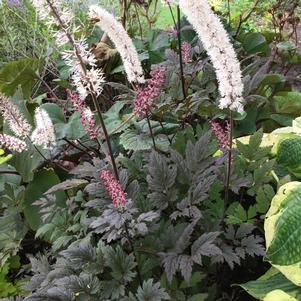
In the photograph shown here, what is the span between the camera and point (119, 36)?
108cm

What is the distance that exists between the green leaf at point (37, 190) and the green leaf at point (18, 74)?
19.7 inches

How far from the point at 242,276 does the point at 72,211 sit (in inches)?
21.7

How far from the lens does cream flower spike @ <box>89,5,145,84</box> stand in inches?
39.6

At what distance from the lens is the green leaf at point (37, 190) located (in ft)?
5.40

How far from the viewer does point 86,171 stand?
1.29 m

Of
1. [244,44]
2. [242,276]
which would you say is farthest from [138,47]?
[242,276]

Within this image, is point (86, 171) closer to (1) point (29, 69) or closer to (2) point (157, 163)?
(2) point (157, 163)

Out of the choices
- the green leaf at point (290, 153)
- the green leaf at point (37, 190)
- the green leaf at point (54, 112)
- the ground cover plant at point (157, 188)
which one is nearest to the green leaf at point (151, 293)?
the ground cover plant at point (157, 188)

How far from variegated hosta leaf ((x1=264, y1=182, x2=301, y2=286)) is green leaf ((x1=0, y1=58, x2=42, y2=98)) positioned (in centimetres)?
129

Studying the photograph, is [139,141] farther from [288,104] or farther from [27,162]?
[288,104]

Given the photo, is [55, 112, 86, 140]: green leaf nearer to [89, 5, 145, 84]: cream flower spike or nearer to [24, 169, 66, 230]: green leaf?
[24, 169, 66, 230]: green leaf

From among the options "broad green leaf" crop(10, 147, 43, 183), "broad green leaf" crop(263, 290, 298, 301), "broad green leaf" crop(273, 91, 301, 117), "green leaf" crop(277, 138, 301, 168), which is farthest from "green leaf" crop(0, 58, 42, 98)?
"broad green leaf" crop(263, 290, 298, 301)

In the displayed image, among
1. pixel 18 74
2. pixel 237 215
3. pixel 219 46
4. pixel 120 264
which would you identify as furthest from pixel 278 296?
pixel 18 74

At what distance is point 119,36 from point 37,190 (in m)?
0.81
